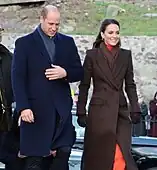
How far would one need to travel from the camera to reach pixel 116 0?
2270 centimetres

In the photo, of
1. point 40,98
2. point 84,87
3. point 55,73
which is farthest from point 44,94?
point 84,87

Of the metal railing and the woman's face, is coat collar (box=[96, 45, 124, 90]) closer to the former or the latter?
the woman's face

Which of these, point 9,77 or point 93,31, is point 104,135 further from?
point 93,31

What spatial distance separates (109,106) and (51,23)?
1174 millimetres

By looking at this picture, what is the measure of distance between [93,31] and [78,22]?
1.29m

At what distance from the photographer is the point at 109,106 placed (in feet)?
20.2

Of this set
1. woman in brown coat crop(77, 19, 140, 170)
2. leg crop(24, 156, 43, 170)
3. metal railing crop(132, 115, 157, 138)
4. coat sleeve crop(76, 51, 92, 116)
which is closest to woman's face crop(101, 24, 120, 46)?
woman in brown coat crop(77, 19, 140, 170)

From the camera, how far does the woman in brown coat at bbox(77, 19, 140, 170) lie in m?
6.15

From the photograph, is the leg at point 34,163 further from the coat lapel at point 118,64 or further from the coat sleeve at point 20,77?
the coat lapel at point 118,64

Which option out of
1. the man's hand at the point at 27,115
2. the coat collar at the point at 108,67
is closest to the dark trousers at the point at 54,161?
the man's hand at the point at 27,115

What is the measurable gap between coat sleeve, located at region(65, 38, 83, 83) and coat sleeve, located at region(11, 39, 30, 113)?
40cm

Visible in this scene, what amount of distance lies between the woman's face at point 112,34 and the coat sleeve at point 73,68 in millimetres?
520

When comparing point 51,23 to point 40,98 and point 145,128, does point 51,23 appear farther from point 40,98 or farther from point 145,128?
point 145,128

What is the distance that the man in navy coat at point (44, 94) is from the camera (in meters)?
5.48
